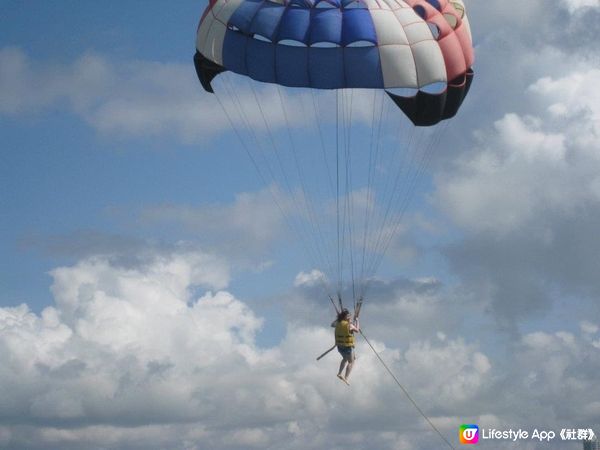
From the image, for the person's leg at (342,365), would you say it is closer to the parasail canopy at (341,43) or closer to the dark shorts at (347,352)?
the dark shorts at (347,352)

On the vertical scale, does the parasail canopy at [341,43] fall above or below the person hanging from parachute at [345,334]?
above

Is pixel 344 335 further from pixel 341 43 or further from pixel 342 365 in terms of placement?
pixel 341 43

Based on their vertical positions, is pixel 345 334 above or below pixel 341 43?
below

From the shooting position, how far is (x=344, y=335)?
3188cm

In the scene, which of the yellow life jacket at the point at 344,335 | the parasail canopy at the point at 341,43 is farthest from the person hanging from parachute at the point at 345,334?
the parasail canopy at the point at 341,43

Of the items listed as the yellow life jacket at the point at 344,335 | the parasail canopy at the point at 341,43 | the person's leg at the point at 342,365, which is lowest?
the person's leg at the point at 342,365

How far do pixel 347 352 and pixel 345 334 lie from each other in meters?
0.66

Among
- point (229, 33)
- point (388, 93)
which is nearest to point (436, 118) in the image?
point (388, 93)

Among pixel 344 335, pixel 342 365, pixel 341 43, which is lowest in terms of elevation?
pixel 342 365

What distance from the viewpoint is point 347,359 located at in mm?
32312

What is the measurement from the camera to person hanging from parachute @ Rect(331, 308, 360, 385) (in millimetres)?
31859

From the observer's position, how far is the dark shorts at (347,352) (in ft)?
105

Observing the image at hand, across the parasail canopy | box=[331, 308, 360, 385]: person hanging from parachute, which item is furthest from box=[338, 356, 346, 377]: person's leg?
the parasail canopy

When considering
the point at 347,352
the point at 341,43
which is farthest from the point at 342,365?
the point at 341,43
